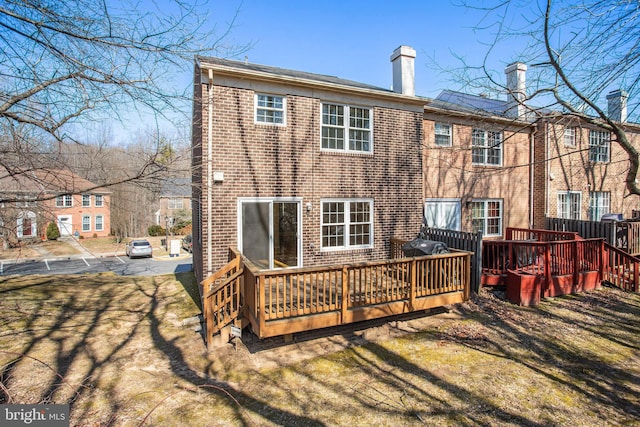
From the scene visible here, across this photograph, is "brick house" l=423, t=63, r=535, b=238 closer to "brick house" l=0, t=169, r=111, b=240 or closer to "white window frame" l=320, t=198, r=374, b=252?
"white window frame" l=320, t=198, r=374, b=252

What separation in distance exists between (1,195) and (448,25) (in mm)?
9829

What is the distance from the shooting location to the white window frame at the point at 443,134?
1190cm

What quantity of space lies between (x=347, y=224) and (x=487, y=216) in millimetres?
6891

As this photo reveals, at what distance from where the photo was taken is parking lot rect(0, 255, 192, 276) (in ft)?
64.6

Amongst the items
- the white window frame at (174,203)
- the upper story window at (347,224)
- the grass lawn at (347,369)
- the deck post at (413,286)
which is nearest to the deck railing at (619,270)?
the grass lawn at (347,369)

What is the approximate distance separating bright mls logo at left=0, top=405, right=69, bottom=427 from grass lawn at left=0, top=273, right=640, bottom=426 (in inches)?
13.9

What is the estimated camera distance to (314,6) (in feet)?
29.7

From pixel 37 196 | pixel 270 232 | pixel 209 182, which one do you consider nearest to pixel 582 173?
pixel 270 232

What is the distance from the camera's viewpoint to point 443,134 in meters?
12.0

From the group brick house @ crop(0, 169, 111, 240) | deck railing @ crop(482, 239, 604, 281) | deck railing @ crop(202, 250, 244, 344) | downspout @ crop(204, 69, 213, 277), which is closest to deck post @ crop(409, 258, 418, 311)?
deck railing @ crop(482, 239, 604, 281)

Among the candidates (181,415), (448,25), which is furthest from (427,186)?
(181,415)

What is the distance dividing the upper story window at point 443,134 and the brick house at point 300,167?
1.69 m

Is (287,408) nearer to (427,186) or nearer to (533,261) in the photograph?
(533,261)

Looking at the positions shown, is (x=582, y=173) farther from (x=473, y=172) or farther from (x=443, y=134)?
(x=443, y=134)
